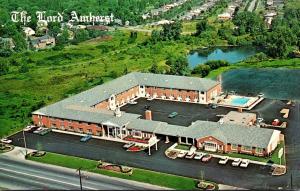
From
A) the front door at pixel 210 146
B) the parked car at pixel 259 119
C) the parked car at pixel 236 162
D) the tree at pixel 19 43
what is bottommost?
the parked car at pixel 236 162

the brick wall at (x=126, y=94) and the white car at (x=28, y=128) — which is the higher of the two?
the brick wall at (x=126, y=94)

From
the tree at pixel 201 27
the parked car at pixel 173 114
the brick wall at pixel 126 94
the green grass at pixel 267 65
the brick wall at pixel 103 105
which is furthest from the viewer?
the tree at pixel 201 27

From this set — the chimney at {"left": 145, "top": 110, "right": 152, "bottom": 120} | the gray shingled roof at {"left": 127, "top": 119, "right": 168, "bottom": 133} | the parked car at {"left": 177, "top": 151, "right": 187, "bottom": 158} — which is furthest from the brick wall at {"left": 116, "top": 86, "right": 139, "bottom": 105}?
the parked car at {"left": 177, "top": 151, "right": 187, "bottom": 158}

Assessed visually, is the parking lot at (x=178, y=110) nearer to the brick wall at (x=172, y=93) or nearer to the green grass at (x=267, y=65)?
the brick wall at (x=172, y=93)

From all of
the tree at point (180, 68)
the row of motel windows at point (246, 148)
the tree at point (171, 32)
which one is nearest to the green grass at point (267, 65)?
the tree at point (180, 68)

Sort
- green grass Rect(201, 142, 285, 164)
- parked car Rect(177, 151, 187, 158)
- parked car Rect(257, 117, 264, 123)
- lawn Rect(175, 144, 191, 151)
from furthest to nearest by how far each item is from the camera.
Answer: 1. parked car Rect(257, 117, 264, 123)
2. lawn Rect(175, 144, 191, 151)
3. parked car Rect(177, 151, 187, 158)
4. green grass Rect(201, 142, 285, 164)

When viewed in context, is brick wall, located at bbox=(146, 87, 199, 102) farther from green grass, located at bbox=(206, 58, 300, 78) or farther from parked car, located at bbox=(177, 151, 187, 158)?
parked car, located at bbox=(177, 151, 187, 158)
